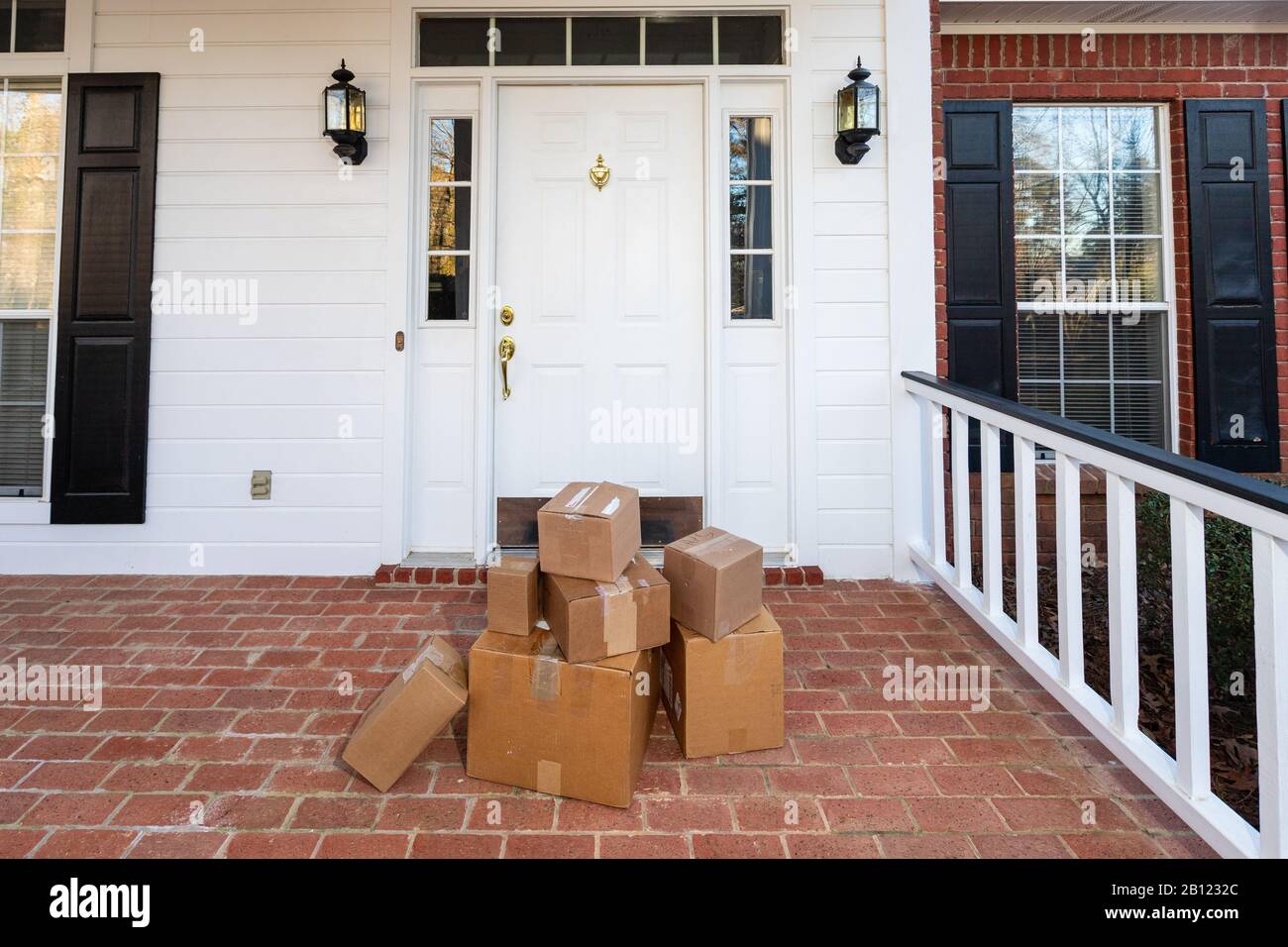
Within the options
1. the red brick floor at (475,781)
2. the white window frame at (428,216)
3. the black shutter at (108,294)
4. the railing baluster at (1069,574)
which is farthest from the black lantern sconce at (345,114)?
the railing baluster at (1069,574)

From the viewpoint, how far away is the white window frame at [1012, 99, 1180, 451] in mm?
3482

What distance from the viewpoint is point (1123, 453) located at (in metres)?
Result: 1.57

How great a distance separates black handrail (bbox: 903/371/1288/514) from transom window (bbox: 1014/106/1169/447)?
63.3 inches

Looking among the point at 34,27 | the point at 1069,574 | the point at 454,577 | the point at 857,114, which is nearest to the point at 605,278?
the point at 857,114

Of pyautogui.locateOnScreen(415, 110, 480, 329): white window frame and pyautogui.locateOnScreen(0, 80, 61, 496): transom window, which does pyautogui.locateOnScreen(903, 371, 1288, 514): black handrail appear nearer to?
pyautogui.locateOnScreen(415, 110, 480, 329): white window frame

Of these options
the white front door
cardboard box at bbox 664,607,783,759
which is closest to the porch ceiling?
the white front door

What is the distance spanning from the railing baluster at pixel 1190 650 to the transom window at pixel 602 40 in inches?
104

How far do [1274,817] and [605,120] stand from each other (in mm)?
3181

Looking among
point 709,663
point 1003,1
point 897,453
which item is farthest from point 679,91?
point 709,663

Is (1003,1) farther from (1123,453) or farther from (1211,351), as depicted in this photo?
(1123,453)

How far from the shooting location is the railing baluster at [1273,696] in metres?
1.18

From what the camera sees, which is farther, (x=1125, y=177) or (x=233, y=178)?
(x=1125, y=177)

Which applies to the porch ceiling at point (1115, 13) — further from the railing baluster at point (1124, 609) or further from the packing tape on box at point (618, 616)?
the packing tape on box at point (618, 616)

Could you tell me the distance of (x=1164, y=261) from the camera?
3500 mm
